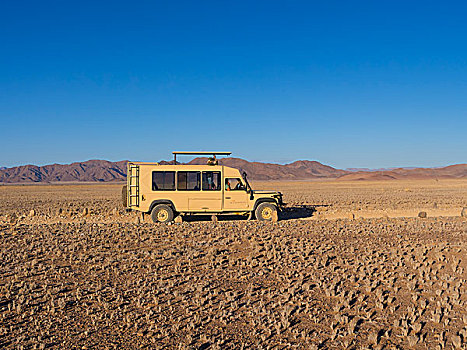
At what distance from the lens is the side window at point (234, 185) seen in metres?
17.1

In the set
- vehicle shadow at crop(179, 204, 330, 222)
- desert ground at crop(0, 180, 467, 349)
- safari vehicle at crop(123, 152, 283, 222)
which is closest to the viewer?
desert ground at crop(0, 180, 467, 349)

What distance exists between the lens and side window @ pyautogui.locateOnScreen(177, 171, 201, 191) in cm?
1683

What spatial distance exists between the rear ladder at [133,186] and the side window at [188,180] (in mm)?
1693

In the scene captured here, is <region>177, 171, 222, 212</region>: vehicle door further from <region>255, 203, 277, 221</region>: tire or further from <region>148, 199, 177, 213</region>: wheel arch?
<region>255, 203, 277, 221</region>: tire

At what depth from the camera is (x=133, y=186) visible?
1683 cm

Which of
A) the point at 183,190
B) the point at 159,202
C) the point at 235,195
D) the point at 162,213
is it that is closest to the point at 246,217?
the point at 235,195

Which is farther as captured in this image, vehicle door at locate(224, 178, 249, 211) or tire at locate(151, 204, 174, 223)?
vehicle door at locate(224, 178, 249, 211)

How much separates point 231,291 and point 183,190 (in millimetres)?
9409

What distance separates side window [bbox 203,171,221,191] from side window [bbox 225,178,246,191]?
1.10ft

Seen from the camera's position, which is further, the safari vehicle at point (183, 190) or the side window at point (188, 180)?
the side window at point (188, 180)

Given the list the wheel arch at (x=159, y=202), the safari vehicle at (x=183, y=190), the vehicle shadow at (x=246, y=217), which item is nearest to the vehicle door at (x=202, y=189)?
the safari vehicle at (x=183, y=190)

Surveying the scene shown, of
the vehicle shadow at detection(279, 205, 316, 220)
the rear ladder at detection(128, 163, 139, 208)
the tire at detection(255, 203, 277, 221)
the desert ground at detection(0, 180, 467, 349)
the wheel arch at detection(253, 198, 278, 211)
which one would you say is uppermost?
the rear ladder at detection(128, 163, 139, 208)

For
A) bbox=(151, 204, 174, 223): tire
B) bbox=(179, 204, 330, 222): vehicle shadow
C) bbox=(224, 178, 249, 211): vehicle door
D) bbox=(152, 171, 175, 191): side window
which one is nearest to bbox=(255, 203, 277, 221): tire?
bbox=(224, 178, 249, 211): vehicle door

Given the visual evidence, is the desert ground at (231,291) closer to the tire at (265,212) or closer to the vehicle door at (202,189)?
the vehicle door at (202,189)
